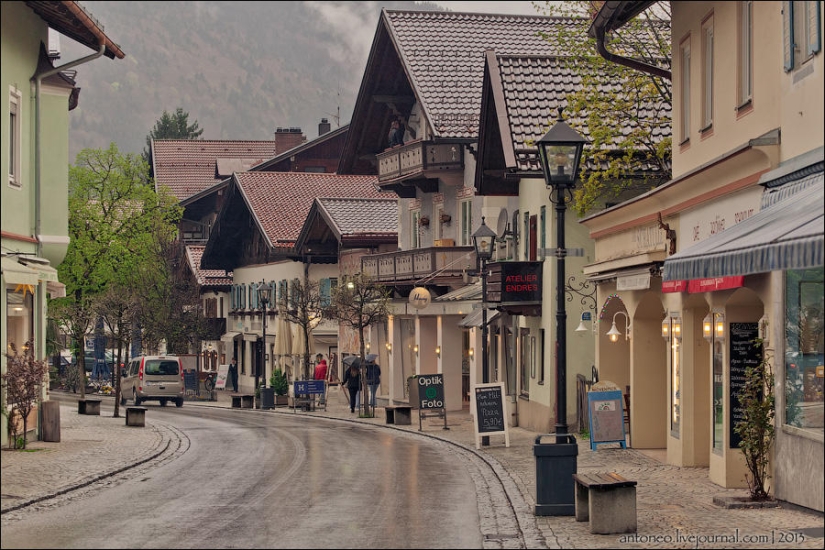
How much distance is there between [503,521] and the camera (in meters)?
16.2

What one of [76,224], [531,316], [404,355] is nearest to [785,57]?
[531,316]

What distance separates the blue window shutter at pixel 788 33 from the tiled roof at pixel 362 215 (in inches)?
1479

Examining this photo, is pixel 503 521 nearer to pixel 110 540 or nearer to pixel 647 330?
pixel 110 540

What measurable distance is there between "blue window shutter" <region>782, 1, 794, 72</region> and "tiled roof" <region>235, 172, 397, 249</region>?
145 feet

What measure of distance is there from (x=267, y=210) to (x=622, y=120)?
34.3 metres

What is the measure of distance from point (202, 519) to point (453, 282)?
27.6 meters

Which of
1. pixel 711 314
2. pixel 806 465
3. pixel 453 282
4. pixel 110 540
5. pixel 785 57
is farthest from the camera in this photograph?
pixel 453 282

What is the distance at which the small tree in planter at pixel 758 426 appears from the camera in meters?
16.5

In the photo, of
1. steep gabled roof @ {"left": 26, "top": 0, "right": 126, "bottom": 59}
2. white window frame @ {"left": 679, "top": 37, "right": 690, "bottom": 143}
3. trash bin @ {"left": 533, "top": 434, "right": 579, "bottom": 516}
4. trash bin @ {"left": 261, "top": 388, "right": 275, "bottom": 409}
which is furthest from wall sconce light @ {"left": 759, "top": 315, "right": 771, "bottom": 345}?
trash bin @ {"left": 261, "top": 388, "right": 275, "bottom": 409}

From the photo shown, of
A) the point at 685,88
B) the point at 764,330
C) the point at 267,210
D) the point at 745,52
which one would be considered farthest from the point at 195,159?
the point at 764,330

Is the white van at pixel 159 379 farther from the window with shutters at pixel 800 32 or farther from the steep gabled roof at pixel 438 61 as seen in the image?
the window with shutters at pixel 800 32

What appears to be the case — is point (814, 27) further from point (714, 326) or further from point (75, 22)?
point (75, 22)

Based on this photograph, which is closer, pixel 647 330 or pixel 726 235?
pixel 726 235

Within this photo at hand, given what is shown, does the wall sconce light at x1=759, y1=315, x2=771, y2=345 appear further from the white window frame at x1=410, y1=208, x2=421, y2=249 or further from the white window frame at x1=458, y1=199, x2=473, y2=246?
the white window frame at x1=410, y1=208, x2=421, y2=249
